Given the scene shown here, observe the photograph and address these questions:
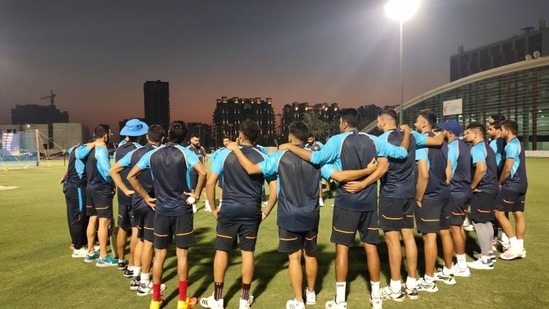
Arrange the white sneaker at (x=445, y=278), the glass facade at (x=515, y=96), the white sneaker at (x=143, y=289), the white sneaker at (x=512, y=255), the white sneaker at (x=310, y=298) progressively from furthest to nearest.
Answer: the glass facade at (x=515, y=96) → the white sneaker at (x=512, y=255) → the white sneaker at (x=445, y=278) → the white sneaker at (x=143, y=289) → the white sneaker at (x=310, y=298)

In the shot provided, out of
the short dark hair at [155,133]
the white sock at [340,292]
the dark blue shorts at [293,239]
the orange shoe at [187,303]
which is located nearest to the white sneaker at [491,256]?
the white sock at [340,292]

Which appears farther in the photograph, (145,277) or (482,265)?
(482,265)

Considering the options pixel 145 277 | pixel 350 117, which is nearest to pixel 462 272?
pixel 350 117

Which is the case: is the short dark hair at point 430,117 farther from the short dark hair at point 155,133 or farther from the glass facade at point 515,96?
the glass facade at point 515,96

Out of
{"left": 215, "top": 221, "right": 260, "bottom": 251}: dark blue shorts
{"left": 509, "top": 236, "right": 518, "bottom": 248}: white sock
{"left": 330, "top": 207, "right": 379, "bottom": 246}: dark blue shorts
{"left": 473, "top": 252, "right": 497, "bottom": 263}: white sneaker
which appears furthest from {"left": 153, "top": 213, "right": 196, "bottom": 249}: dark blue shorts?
{"left": 509, "top": 236, "right": 518, "bottom": 248}: white sock

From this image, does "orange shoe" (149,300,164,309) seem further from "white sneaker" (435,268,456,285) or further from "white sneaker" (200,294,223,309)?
"white sneaker" (435,268,456,285)

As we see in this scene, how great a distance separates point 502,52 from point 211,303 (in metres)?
153

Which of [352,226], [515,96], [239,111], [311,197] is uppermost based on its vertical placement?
[239,111]

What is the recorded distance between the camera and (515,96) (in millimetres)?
58125

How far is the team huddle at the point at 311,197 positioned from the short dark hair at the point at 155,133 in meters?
0.01

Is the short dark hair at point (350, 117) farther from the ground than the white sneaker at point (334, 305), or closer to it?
farther from the ground

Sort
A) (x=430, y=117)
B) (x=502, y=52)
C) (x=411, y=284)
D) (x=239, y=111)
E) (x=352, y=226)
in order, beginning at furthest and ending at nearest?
(x=239, y=111) → (x=502, y=52) → (x=430, y=117) → (x=411, y=284) → (x=352, y=226)

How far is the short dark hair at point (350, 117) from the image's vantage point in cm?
445

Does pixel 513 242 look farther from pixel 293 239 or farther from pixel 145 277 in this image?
pixel 145 277
